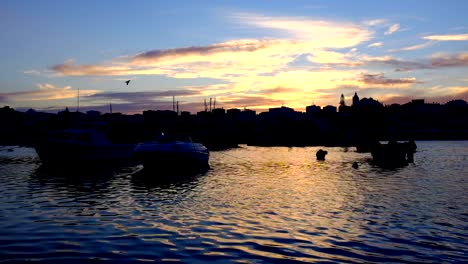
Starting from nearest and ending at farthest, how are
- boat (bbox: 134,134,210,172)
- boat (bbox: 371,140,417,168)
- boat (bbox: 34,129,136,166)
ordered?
boat (bbox: 134,134,210,172) < boat (bbox: 34,129,136,166) < boat (bbox: 371,140,417,168)

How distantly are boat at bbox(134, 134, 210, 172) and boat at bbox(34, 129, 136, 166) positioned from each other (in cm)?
938

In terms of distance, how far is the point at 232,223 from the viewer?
16.3 metres

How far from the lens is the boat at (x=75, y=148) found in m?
45.1

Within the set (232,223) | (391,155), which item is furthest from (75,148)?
(232,223)

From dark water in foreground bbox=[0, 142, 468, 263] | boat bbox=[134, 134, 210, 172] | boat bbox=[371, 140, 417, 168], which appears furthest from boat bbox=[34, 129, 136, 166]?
boat bbox=[371, 140, 417, 168]

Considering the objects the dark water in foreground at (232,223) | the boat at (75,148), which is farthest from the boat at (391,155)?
the boat at (75,148)

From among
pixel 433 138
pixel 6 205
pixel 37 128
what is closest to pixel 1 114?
pixel 37 128

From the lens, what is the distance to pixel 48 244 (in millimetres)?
13086

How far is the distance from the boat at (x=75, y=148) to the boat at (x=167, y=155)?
9377mm

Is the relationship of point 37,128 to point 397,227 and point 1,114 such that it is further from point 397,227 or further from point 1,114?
point 397,227

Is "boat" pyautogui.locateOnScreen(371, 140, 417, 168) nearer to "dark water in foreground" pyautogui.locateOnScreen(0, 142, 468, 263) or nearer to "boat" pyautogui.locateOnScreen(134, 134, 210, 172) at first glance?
"boat" pyautogui.locateOnScreen(134, 134, 210, 172)

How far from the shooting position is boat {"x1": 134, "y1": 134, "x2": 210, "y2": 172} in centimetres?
3766

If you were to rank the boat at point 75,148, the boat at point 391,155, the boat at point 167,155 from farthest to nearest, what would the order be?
the boat at point 391,155, the boat at point 75,148, the boat at point 167,155

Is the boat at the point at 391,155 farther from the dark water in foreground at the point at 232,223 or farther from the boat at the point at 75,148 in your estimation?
the boat at the point at 75,148
